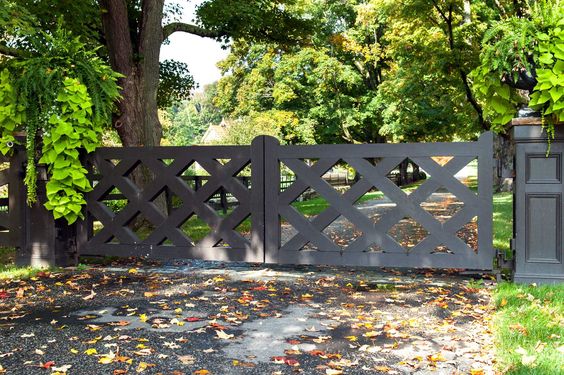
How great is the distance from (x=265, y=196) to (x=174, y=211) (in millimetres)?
1207

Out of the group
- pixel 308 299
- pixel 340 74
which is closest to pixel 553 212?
pixel 308 299

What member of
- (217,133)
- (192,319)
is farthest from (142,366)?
(217,133)

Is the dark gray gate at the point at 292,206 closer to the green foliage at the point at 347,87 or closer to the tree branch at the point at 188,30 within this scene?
the tree branch at the point at 188,30

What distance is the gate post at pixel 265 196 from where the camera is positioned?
6805 mm

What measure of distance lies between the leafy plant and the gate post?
2.42 m

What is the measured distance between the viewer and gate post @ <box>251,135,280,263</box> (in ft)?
22.3

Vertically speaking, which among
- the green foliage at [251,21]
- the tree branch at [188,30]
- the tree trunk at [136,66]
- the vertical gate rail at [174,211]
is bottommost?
the vertical gate rail at [174,211]

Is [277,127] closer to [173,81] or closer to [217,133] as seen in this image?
[173,81]

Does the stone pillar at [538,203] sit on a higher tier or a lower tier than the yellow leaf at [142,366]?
higher

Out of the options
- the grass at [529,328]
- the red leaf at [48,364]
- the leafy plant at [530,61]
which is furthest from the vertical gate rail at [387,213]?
the red leaf at [48,364]

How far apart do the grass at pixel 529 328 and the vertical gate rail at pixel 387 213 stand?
756mm

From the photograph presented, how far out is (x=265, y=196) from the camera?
6.86m

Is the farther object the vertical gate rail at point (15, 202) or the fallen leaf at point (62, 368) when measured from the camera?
the vertical gate rail at point (15, 202)

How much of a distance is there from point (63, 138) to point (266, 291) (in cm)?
324
